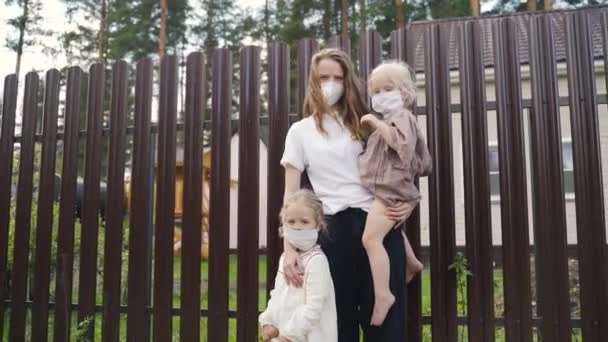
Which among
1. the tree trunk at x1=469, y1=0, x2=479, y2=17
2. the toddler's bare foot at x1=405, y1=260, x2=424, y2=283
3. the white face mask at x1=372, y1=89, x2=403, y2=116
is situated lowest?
the toddler's bare foot at x1=405, y1=260, x2=424, y2=283

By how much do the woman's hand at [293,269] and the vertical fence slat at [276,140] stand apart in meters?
1.09

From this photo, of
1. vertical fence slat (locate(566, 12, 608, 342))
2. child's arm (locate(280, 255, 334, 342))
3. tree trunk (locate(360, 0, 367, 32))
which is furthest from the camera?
tree trunk (locate(360, 0, 367, 32))

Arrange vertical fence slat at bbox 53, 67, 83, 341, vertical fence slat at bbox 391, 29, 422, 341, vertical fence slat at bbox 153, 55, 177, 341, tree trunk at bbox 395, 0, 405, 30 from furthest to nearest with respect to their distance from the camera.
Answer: tree trunk at bbox 395, 0, 405, 30 → vertical fence slat at bbox 53, 67, 83, 341 → vertical fence slat at bbox 153, 55, 177, 341 → vertical fence slat at bbox 391, 29, 422, 341

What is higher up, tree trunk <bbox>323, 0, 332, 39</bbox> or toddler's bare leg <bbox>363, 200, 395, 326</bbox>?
tree trunk <bbox>323, 0, 332, 39</bbox>

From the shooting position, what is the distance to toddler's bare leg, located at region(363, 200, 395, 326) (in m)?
1.97

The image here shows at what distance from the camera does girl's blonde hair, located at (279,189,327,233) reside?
203 cm

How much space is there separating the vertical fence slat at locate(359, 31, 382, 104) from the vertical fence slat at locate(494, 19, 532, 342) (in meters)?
0.71

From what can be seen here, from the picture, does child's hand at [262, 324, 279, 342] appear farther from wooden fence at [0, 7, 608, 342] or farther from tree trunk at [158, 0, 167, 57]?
tree trunk at [158, 0, 167, 57]

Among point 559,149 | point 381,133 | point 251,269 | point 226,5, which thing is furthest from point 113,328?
point 226,5

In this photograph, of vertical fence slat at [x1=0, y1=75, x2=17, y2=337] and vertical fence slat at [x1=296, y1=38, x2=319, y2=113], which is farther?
vertical fence slat at [x1=0, y1=75, x2=17, y2=337]

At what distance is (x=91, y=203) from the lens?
3.62 meters

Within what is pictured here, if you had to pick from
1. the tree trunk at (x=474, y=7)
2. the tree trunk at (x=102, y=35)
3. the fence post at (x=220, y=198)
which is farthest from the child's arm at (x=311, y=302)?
the tree trunk at (x=102, y=35)

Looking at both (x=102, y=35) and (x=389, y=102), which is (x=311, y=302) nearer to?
(x=389, y=102)

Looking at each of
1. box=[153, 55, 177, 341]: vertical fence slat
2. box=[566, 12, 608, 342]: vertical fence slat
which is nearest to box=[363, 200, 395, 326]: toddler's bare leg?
box=[566, 12, 608, 342]: vertical fence slat
